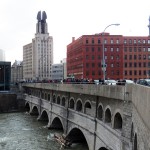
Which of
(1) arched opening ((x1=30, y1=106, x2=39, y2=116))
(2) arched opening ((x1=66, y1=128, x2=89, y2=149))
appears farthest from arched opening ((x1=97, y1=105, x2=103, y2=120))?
(1) arched opening ((x1=30, y1=106, x2=39, y2=116))

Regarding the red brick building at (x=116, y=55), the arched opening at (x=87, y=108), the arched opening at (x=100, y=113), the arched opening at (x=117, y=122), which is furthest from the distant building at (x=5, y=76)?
the arched opening at (x=117, y=122)

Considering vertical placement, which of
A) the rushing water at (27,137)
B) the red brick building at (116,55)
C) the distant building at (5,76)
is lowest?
the rushing water at (27,137)

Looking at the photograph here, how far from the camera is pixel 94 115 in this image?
31922 millimetres

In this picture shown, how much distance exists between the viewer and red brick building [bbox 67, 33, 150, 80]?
118 m

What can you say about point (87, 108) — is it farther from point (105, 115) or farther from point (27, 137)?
point (27, 137)

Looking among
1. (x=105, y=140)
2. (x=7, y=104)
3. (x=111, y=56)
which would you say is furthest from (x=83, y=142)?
(x=111, y=56)

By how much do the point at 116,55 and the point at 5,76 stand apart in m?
39.5

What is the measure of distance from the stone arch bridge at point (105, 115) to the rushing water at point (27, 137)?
250 cm

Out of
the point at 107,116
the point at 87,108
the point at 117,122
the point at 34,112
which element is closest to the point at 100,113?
the point at 107,116

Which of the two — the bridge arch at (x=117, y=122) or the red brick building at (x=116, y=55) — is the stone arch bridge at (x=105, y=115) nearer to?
the bridge arch at (x=117, y=122)

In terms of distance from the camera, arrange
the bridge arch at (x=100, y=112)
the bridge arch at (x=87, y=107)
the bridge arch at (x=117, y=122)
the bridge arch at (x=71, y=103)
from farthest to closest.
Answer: the bridge arch at (x=71, y=103), the bridge arch at (x=87, y=107), the bridge arch at (x=100, y=112), the bridge arch at (x=117, y=122)

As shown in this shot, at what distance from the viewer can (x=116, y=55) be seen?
120000mm

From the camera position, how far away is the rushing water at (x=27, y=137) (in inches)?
1642

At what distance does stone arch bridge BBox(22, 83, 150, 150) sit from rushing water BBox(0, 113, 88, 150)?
250 centimetres
